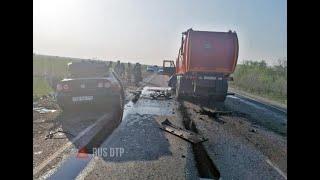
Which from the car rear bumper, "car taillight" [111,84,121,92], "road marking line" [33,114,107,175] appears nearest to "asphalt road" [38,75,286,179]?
"road marking line" [33,114,107,175]

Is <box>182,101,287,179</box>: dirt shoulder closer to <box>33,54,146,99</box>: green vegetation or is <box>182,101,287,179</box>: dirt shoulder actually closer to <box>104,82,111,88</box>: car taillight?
<box>104,82,111,88</box>: car taillight

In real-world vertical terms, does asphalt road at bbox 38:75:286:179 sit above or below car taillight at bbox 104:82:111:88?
below

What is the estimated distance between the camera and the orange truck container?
13047mm

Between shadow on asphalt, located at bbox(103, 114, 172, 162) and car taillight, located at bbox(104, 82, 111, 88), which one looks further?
car taillight, located at bbox(104, 82, 111, 88)

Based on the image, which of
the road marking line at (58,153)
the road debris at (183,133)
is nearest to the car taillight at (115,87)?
the road marking line at (58,153)

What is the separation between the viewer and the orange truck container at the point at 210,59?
42.8ft

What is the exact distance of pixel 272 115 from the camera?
11281 millimetres

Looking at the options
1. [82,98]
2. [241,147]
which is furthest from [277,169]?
[82,98]

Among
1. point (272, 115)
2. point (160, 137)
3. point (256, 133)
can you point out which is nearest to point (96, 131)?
point (160, 137)

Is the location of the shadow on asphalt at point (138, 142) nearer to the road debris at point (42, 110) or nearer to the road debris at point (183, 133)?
the road debris at point (183, 133)

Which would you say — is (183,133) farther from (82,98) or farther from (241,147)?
(82,98)

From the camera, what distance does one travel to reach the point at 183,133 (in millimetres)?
6859

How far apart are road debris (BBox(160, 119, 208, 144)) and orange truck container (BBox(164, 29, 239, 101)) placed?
5.85 metres
